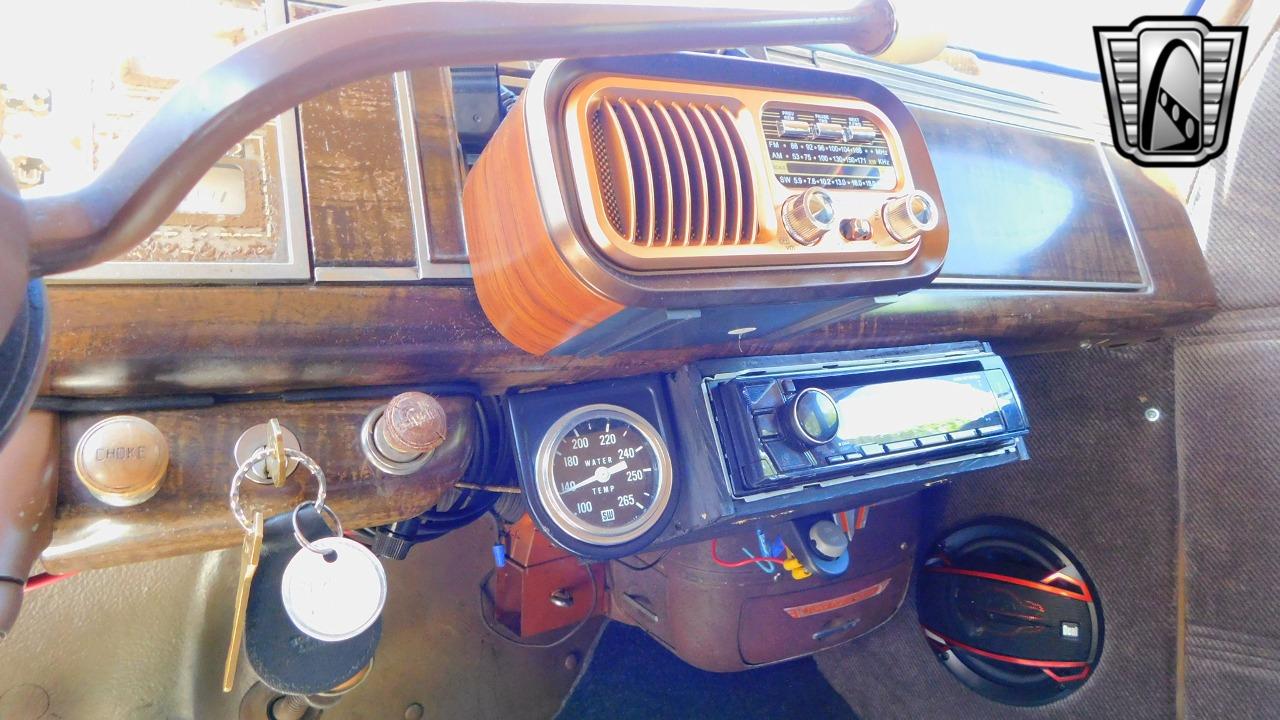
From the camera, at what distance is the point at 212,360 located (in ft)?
1.90

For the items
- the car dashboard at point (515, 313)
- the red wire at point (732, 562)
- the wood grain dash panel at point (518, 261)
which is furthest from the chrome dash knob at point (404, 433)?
the red wire at point (732, 562)

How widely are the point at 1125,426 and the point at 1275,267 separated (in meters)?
0.36

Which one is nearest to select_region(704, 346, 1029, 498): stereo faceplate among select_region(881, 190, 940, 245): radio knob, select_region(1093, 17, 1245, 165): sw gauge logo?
select_region(881, 190, 940, 245): radio knob

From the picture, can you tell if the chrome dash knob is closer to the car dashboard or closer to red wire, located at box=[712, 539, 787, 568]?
the car dashboard

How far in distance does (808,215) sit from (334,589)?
467 mm

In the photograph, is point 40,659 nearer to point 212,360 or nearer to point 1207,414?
point 212,360

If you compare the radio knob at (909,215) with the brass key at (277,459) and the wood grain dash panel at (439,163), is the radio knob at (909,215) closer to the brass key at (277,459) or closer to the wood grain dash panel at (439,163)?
the wood grain dash panel at (439,163)

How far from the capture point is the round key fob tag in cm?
54

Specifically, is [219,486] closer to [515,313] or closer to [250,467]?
[250,467]

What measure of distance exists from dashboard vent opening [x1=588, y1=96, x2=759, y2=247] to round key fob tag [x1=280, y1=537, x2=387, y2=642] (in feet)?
1.07

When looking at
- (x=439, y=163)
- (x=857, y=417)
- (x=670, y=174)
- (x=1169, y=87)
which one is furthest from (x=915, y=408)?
(x=1169, y=87)

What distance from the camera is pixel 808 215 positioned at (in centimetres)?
56

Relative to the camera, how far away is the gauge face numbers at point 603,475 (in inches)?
29.1

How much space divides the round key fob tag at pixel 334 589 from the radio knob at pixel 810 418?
0.44 metres
